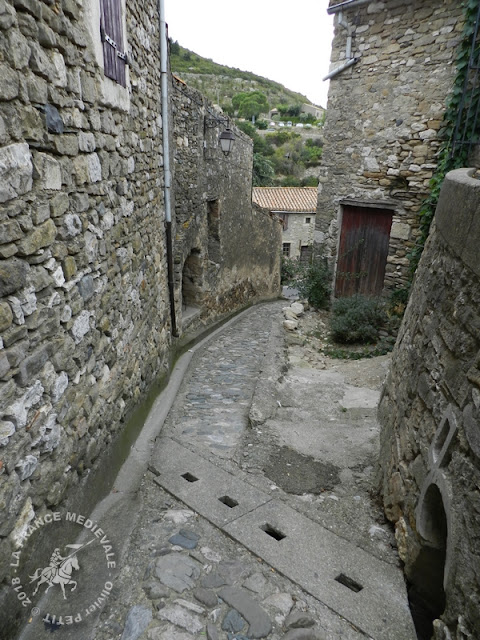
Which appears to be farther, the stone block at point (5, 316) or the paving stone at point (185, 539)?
the paving stone at point (185, 539)

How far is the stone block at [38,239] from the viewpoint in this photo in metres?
1.83

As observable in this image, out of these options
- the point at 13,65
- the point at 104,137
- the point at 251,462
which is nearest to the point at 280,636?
the point at 251,462

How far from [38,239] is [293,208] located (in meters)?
25.7

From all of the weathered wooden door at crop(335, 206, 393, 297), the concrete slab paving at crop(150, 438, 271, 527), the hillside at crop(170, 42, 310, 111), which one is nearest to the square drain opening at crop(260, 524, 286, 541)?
the concrete slab paving at crop(150, 438, 271, 527)

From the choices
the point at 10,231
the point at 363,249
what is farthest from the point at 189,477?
the point at 363,249

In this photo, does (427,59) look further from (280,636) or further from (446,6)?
(280,636)

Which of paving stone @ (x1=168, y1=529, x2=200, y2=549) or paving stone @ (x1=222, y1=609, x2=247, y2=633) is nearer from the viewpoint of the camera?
paving stone @ (x1=222, y1=609, x2=247, y2=633)

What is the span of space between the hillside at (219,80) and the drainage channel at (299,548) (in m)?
48.1

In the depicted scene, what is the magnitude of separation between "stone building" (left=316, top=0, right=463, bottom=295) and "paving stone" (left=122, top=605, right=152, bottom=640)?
6.34m

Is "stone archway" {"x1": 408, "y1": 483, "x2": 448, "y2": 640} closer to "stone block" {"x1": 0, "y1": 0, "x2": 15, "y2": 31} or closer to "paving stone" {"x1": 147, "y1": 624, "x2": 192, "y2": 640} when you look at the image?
"paving stone" {"x1": 147, "y1": 624, "x2": 192, "y2": 640}

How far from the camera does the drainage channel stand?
2.22 meters

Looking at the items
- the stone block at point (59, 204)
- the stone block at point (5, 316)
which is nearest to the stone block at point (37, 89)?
the stone block at point (59, 204)

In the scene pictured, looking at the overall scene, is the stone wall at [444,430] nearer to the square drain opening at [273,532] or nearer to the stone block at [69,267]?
the square drain opening at [273,532]

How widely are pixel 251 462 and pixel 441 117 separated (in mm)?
5659
